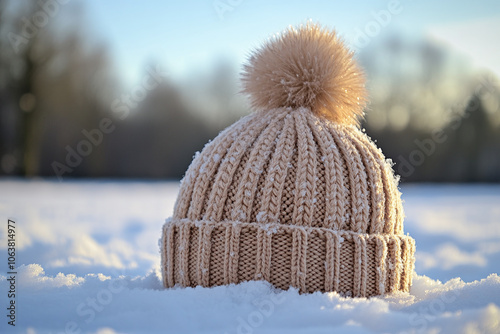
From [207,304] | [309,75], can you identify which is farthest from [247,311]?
[309,75]

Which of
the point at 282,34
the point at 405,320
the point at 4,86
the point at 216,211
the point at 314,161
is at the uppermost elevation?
the point at 4,86

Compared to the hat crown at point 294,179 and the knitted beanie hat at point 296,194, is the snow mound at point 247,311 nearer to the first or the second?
the knitted beanie hat at point 296,194

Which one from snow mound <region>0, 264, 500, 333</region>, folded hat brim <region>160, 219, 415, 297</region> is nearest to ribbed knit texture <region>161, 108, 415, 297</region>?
folded hat brim <region>160, 219, 415, 297</region>

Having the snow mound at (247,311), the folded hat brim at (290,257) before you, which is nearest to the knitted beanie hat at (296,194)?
the folded hat brim at (290,257)

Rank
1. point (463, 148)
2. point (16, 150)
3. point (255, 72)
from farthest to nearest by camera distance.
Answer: point (16, 150), point (463, 148), point (255, 72)

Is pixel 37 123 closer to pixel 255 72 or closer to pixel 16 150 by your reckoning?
pixel 16 150

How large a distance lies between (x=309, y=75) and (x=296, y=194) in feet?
1.63

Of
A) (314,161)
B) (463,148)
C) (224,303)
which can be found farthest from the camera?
(463,148)

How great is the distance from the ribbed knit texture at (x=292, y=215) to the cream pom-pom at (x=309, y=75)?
94 millimetres

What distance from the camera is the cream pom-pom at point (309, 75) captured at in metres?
1.79

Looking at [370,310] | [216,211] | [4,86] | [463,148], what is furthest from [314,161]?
[4,86]

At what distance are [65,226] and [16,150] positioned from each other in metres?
6.27

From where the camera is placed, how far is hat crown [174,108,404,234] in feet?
5.15

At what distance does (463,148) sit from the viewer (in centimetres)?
723
